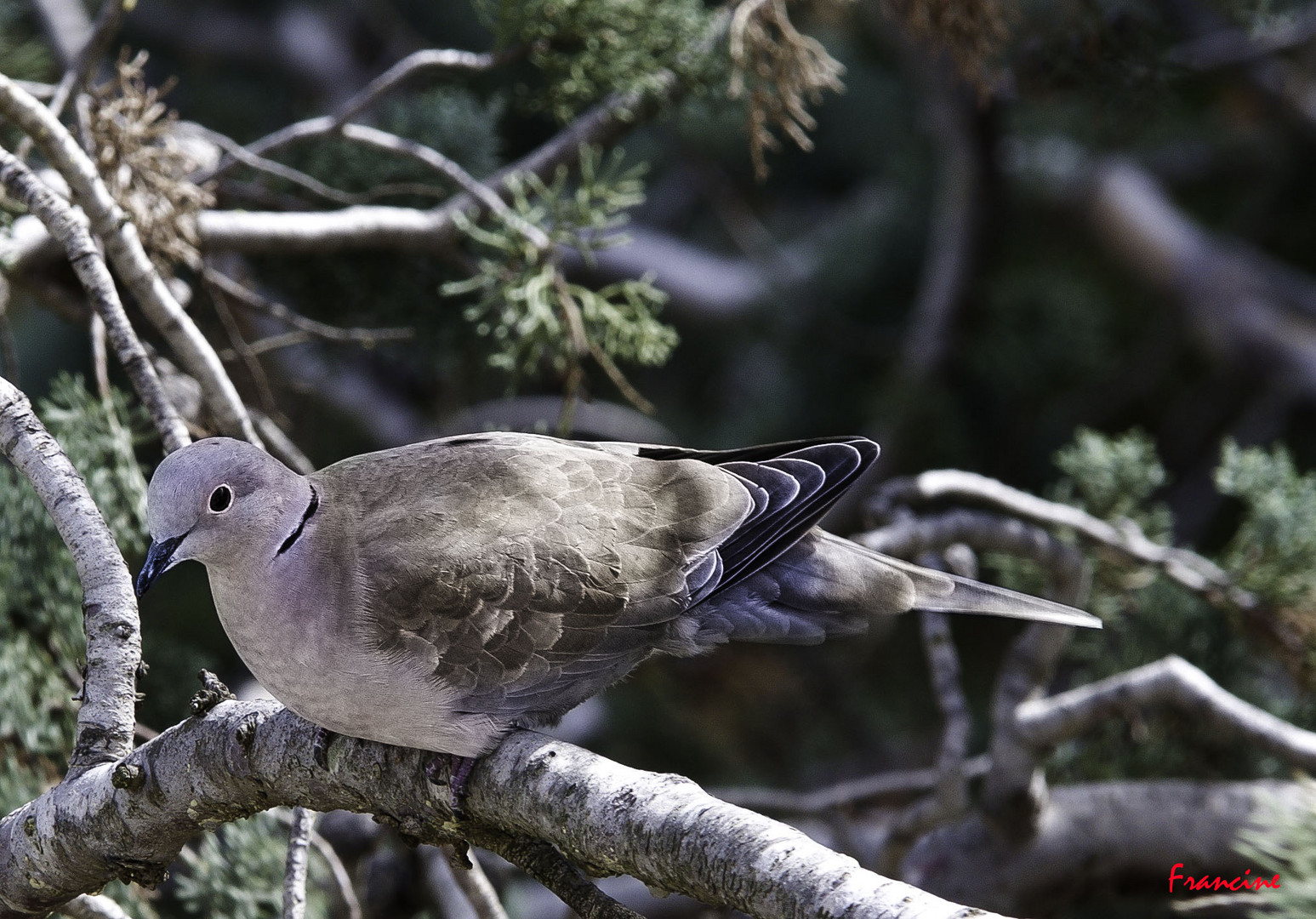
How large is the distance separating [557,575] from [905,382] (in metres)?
1.84

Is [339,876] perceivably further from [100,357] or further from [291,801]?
[100,357]

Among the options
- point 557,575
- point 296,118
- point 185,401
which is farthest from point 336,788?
point 296,118

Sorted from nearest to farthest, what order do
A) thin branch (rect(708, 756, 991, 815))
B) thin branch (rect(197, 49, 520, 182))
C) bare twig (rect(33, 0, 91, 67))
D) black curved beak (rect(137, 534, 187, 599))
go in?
black curved beak (rect(137, 534, 187, 599)) < thin branch (rect(197, 49, 520, 182)) < thin branch (rect(708, 756, 991, 815)) < bare twig (rect(33, 0, 91, 67))

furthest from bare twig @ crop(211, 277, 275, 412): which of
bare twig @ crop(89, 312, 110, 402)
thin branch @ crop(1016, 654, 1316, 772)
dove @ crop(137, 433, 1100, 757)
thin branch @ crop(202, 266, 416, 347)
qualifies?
thin branch @ crop(1016, 654, 1316, 772)

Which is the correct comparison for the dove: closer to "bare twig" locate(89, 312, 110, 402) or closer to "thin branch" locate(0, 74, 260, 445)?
"thin branch" locate(0, 74, 260, 445)

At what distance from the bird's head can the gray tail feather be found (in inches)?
32.4

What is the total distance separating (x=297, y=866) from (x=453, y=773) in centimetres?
22

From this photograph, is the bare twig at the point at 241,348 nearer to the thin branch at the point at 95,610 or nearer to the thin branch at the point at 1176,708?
the thin branch at the point at 95,610

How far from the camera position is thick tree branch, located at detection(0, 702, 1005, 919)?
3.70 feet

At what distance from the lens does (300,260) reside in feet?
7.79

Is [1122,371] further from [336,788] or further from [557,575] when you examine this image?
[336,788]

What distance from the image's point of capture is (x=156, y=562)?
1.31 metres

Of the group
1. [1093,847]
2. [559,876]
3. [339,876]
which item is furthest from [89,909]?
[1093,847]
